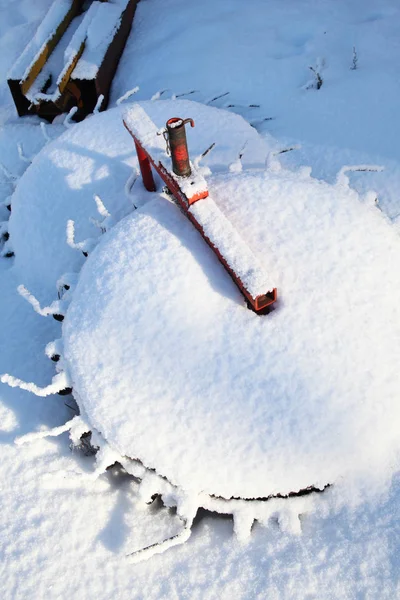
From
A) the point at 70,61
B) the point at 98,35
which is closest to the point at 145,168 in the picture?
the point at 70,61

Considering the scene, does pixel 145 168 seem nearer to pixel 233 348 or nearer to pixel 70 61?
pixel 233 348

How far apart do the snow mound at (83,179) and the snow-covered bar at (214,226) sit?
361 mm

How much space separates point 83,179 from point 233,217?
120 centimetres

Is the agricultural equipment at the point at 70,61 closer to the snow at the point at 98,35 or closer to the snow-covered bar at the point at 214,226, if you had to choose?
the snow at the point at 98,35

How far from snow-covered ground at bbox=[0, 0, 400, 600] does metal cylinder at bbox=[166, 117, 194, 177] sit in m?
0.81

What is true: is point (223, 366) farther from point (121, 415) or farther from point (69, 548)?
point (69, 548)

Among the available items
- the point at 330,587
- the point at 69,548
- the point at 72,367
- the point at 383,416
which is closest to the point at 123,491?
the point at 69,548

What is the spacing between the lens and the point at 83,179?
338 centimetres

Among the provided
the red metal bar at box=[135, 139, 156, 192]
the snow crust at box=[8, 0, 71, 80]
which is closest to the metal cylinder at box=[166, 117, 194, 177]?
the red metal bar at box=[135, 139, 156, 192]

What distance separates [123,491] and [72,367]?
662 mm

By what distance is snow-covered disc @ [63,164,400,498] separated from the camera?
90.1 inches

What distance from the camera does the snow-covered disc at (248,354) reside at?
2289mm

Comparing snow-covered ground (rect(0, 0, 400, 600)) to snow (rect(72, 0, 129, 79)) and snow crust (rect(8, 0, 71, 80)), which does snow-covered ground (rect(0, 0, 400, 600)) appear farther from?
snow crust (rect(8, 0, 71, 80))

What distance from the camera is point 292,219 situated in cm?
266
